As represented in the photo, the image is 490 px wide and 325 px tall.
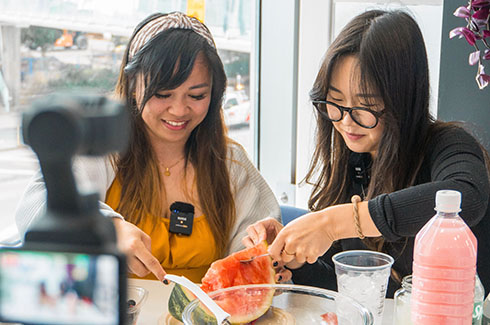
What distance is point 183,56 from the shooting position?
1786mm

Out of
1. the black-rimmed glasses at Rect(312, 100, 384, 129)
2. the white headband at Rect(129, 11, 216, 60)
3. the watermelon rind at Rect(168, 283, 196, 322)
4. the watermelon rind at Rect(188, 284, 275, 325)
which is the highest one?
the white headband at Rect(129, 11, 216, 60)

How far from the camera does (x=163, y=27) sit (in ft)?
5.93

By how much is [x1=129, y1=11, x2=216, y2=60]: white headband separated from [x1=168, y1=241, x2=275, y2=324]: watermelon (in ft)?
2.42

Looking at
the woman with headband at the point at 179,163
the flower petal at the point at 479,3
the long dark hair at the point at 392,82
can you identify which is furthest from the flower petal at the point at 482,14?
the woman with headband at the point at 179,163

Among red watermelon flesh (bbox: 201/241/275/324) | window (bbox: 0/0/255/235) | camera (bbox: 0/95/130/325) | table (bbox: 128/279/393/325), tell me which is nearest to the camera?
camera (bbox: 0/95/130/325)

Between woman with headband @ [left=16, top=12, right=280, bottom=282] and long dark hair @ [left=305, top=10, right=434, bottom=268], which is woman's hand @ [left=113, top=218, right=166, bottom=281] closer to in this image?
woman with headband @ [left=16, top=12, right=280, bottom=282]

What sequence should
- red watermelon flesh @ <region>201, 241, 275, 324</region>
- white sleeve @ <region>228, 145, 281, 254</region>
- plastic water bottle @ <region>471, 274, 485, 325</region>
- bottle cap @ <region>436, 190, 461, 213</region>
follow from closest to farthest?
bottle cap @ <region>436, 190, 461, 213</region>
plastic water bottle @ <region>471, 274, 485, 325</region>
red watermelon flesh @ <region>201, 241, 275, 324</region>
white sleeve @ <region>228, 145, 281, 254</region>

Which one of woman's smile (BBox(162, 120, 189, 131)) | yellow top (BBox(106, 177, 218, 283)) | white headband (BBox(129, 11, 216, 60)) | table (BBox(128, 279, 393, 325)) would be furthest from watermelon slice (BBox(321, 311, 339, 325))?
white headband (BBox(129, 11, 216, 60))

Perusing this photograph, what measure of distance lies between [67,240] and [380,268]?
94cm

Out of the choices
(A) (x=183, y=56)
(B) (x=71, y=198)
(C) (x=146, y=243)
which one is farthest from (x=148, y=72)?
(B) (x=71, y=198)

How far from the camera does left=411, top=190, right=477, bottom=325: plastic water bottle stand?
98 cm

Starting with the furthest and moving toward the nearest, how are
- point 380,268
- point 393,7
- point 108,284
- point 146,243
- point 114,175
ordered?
point 114,175 → point 393,7 → point 146,243 → point 380,268 → point 108,284

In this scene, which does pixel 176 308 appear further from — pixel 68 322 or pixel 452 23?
pixel 452 23

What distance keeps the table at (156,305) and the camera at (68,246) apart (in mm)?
965
